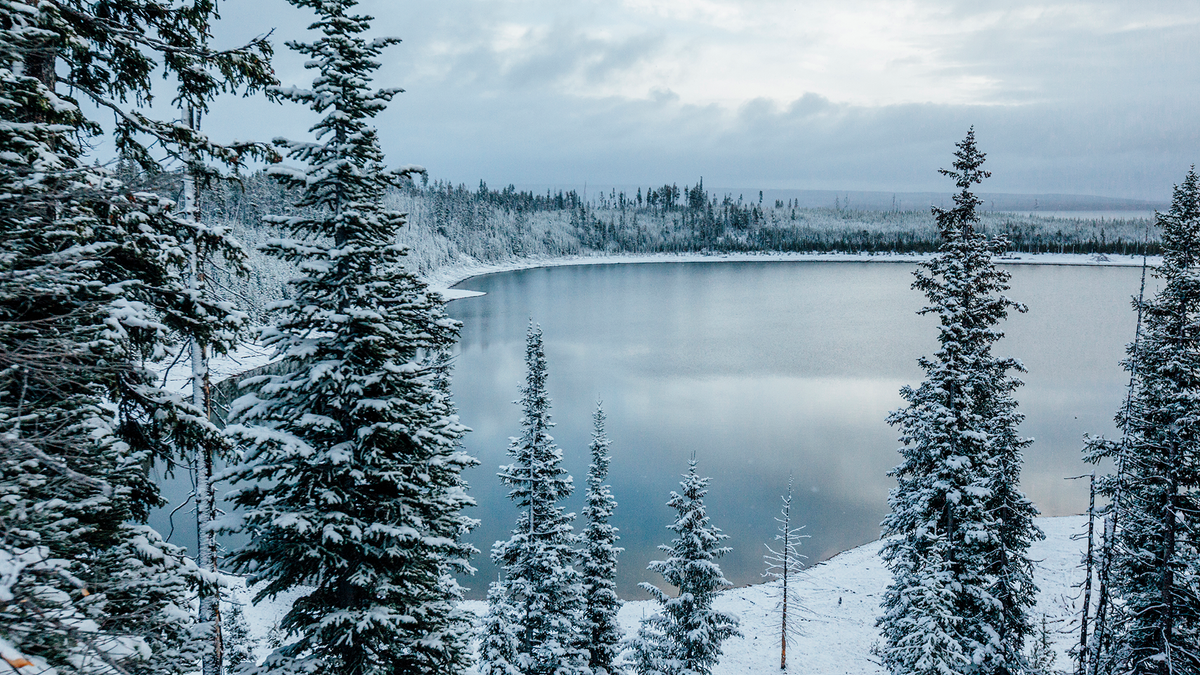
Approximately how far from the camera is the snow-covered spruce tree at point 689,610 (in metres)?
16.6

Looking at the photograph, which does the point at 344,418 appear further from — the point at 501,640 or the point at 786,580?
the point at 786,580

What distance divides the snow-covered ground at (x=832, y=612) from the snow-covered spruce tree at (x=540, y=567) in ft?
25.1

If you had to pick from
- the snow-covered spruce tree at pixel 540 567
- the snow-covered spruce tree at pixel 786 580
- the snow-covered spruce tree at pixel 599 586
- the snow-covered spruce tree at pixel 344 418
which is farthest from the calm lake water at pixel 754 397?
the snow-covered spruce tree at pixel 344 418

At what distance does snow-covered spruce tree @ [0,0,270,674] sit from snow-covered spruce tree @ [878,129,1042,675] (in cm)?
1391

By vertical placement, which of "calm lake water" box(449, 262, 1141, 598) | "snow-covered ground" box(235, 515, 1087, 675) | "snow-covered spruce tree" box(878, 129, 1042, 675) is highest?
"snow-covered spruce tree" box(878, 129, 1042, 675)

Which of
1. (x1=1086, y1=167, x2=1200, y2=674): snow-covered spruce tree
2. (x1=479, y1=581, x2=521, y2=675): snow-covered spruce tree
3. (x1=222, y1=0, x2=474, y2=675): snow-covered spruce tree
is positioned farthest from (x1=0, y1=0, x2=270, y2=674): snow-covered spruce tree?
(x1=1086, y1=167, x2=1200, y2=674): snow-covered spruce tree

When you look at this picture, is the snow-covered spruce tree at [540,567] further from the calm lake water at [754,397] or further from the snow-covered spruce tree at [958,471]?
the calm lake water at [754,397]

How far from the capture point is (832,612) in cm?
2584

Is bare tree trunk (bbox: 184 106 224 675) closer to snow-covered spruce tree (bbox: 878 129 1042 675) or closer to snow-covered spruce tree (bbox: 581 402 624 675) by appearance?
snow-covered spruce tree (bbox: 581 402 624 675)

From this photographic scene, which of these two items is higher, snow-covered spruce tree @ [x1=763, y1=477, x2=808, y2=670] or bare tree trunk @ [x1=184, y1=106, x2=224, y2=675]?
bare tree trunk @ [x1=184, y1=106, x2=224, y2=675]

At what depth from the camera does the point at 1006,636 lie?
14.3 m

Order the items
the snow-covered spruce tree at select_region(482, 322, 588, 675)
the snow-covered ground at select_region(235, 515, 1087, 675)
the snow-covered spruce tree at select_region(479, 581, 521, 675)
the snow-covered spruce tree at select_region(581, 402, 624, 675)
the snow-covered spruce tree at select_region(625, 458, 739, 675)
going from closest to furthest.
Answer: the snow-covered spruce tree at select_region(479, 581, 521, 675)
the snow-covered spruce tree at select_region(482, 322, 588, 675)
the snow-covered spruce tree at select_region(625, 458, 739, 675)
the snow-covered spruce tree at select_region(581, 402, 624, 675)
the snow-covered ground at select_region(235, 515, 1087, 675)

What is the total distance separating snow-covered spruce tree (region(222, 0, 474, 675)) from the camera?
757 centimetres

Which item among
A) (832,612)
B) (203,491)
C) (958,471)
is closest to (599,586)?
(958,471)
